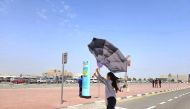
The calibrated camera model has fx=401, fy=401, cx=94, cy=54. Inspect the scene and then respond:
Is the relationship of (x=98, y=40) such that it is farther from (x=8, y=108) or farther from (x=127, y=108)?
(x=127, y=108)

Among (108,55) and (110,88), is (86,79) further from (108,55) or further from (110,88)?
(108,55)

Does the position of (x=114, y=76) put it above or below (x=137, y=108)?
above

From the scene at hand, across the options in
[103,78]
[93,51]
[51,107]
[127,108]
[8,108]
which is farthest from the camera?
[127,108]

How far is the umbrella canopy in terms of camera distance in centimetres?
934

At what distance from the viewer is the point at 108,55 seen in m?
9.79

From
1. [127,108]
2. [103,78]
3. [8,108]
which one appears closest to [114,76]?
[103,78]

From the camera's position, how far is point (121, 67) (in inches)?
361

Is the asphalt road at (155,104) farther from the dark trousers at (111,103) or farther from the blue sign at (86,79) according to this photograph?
the dark trousers at (111,103)

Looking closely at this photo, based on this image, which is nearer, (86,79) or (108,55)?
(108,55)

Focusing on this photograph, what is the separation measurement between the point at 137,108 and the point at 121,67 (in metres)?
12.0

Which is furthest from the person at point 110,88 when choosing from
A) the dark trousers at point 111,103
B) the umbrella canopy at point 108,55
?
the umbrella canopy at point 108,55

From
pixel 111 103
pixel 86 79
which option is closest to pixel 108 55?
pixel 111 103

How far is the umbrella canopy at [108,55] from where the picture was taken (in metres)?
9.34

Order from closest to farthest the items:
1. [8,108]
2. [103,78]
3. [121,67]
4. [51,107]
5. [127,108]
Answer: [121,67]
[103,78]
[8,108]
[51,107]
[127,108]
